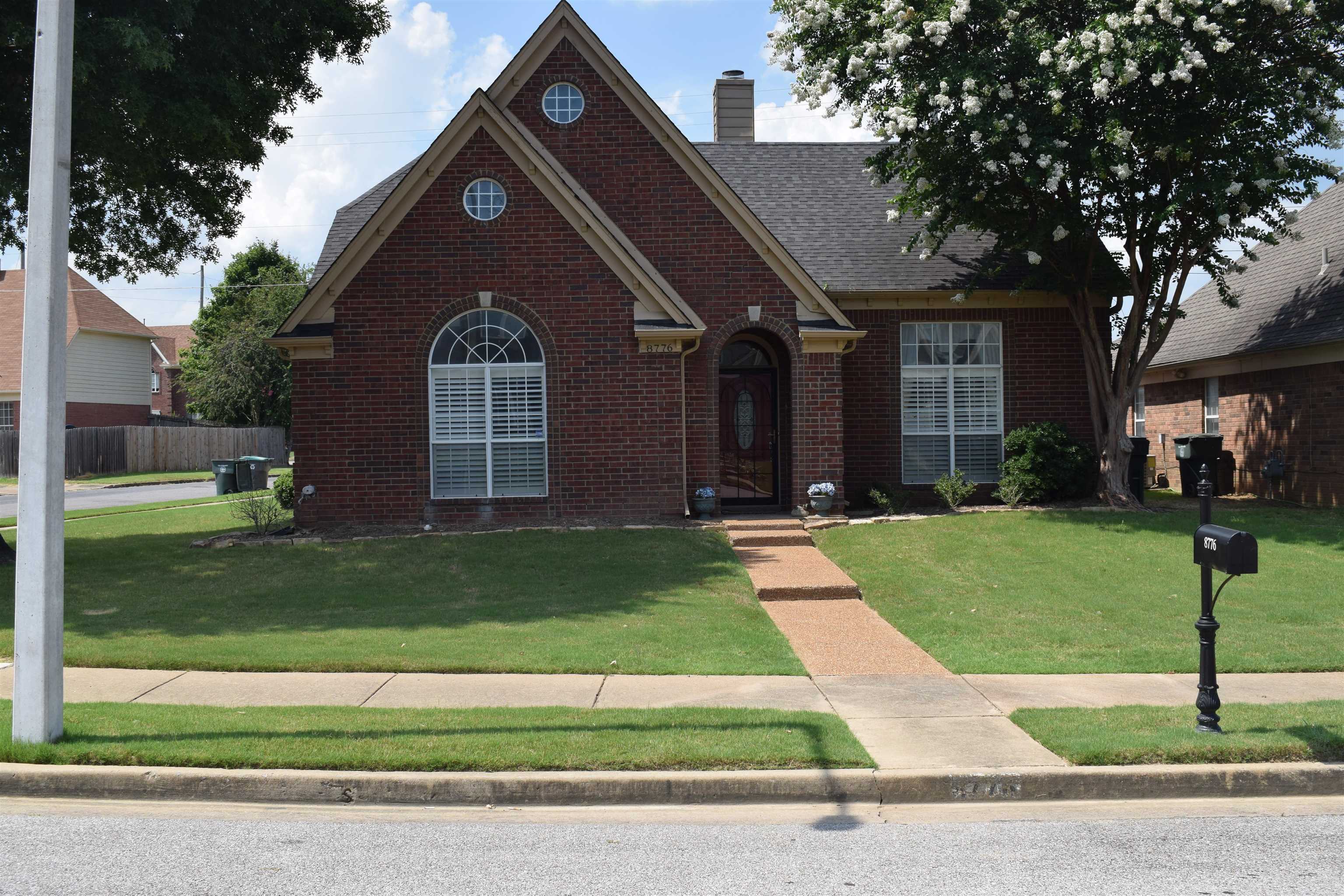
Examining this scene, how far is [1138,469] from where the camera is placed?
57.3 ft

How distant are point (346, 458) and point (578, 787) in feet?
35.6

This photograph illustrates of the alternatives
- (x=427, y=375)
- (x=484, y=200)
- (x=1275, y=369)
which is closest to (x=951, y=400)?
(x=1275, y=369)

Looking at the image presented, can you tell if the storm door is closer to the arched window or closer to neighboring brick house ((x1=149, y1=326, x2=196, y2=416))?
the arched window

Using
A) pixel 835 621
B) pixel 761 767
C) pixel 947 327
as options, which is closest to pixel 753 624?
pixel 835 621

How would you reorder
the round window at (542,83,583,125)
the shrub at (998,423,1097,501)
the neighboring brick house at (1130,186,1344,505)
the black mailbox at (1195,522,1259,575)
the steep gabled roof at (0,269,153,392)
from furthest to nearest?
the steep gabled roof at (0,269,153,392) < the round window at (542,83,583,125) < the neighboring brick house at (1130,186,1344,505) < the shrub at (998,423,1097,501) < the black mailbox at (1195,522,1259,575)

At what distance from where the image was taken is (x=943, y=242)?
1822 cm

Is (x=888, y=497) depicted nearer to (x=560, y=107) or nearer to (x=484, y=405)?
(x=484, y=405)

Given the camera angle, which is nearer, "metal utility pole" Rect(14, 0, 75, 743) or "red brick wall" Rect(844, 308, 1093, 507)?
"metal utility pole" Rect(14, 0, 75, 743)

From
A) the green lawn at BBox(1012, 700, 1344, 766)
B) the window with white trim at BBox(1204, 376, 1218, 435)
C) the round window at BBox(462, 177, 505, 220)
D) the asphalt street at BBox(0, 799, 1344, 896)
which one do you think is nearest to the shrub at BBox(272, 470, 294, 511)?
the round window at BBox(462, 177, 505, 220)

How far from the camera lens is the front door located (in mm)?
17812

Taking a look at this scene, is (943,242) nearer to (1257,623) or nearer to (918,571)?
(918,571)

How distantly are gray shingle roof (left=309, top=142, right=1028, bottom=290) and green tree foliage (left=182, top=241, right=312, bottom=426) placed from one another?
29829 mm

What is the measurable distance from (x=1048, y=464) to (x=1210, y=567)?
10312 mm

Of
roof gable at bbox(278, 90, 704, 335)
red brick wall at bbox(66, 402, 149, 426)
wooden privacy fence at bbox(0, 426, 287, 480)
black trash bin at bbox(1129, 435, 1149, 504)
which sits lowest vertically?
black trash bin at bbox(1129, 435, 1149, 504)
